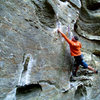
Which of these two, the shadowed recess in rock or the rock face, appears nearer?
the rock face

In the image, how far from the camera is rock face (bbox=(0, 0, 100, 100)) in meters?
2.36

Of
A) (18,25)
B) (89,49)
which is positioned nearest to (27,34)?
(18,25)

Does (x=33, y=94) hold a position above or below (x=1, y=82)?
below

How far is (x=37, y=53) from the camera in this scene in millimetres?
2770

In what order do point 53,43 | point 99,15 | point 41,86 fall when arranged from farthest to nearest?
point 99,15
point 53,43
point 41,86

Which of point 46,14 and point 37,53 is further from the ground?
point 46,14

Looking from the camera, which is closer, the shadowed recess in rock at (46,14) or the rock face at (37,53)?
the rock face at (37,53)

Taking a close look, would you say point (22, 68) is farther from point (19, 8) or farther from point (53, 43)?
point (19, 8)

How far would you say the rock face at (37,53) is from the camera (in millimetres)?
2363

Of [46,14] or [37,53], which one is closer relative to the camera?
[37,53]

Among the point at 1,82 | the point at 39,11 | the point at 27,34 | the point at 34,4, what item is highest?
the point at 34,4

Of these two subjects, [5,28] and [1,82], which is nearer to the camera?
[1,82]

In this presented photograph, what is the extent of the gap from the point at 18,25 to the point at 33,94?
1.64 m

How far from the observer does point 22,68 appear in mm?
2521
